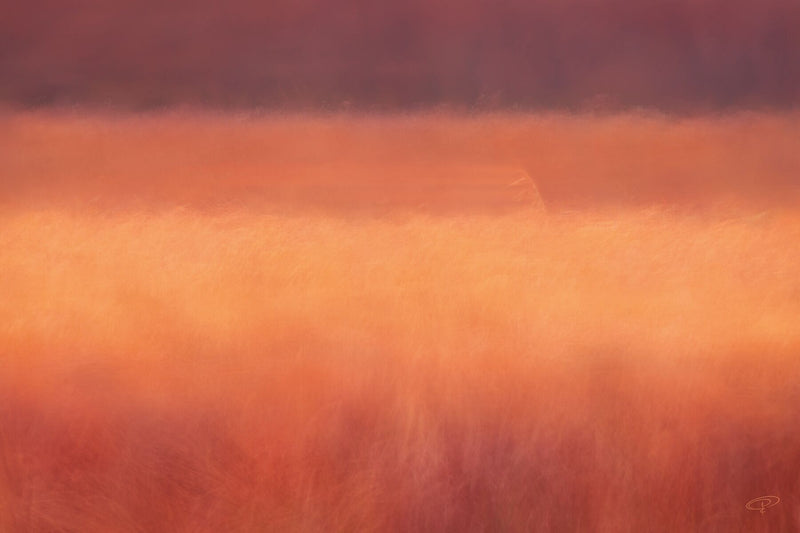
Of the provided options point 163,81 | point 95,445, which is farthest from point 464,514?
point 163,81

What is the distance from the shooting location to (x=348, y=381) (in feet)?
5.17

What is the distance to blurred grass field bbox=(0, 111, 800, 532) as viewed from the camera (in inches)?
60.7

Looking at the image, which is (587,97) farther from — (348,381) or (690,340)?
(348,381)

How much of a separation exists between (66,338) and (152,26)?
0.69 m
